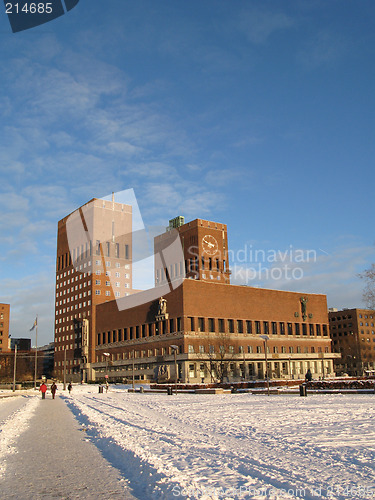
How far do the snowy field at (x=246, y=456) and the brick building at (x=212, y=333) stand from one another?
218 feet

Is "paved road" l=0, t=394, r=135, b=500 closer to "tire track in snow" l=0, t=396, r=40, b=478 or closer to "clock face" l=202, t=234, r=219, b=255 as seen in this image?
"tire track in snow" l=0, t=396, r=40, b=478

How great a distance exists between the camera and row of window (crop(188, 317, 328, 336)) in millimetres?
94125

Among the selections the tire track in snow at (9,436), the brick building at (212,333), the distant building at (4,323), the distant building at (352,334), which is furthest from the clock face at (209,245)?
the tire track in snow at (9,436)

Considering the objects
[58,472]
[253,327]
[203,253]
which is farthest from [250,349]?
[58,472]

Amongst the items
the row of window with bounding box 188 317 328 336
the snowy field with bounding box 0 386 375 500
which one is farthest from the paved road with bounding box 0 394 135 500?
the row of window with bounding box 188 317 328 336

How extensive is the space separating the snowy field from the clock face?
372ft

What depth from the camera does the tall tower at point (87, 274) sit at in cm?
12719

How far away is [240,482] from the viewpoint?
8711 mm

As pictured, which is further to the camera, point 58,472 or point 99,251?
point 99,251

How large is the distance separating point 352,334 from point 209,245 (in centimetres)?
6779

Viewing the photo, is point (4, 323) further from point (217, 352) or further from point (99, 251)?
point (217, 352)

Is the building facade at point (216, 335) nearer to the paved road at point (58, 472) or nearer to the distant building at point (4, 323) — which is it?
the distant building at point (4, 323)

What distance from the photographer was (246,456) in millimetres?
11086

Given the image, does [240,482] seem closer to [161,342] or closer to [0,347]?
[161,342]
